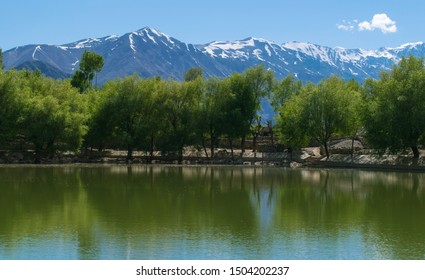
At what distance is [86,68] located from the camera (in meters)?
94.9

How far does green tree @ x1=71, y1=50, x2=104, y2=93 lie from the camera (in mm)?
93894

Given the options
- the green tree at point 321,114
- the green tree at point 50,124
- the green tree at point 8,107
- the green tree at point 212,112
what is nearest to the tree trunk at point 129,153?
the green tree at point 50,124

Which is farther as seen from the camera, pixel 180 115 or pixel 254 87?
pixel 254 87

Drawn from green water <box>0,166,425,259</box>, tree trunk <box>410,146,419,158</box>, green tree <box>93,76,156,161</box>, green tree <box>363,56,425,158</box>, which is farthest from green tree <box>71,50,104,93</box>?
tree trunk <box>410,146,419,158</box>

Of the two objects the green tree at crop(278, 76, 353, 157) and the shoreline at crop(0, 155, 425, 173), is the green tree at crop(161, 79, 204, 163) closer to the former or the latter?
the shoreline at crop(0, 155, 425, 173)

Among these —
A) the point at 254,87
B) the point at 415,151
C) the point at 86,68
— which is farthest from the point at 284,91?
the point at 86,68

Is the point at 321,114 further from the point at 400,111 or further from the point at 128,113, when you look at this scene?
the point at 128,113

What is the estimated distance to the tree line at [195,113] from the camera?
63125 mm

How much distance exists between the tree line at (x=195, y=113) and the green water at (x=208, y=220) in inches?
870

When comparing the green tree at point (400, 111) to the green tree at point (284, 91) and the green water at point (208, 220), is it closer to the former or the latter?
the green water at point (208, 220)

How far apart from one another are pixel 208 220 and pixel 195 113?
5137cm

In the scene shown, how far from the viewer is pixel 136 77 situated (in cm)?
7638

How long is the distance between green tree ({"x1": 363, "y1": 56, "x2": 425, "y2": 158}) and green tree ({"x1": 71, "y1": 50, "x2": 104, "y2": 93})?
162 feet

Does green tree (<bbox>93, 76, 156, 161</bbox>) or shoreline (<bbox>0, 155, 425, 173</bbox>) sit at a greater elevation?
green tree (<bbox>93, 76, 156, 161</bbox>)
